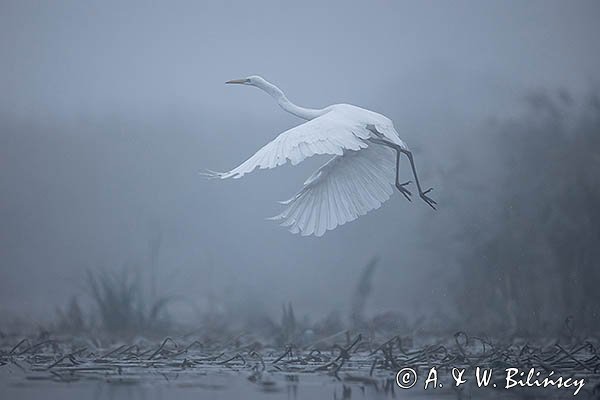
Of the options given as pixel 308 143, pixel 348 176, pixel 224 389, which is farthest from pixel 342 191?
pixel 224 389

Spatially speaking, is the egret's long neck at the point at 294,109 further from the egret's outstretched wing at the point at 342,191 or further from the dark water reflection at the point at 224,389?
the dark water reflection at the point at 224,389

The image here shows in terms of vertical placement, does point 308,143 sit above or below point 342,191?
above

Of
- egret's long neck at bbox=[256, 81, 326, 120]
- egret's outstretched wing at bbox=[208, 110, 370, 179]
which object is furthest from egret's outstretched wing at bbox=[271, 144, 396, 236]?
egret's outstretched wing at bbox=[208, 110, 370, 179]

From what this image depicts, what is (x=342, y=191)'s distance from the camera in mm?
5332

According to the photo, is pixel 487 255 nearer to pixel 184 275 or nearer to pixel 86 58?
pixel 184 275

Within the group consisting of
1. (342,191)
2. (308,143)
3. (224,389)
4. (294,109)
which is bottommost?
(224,389)

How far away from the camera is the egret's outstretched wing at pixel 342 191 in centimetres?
522

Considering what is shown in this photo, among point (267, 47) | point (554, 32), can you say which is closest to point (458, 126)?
point (554, 32)

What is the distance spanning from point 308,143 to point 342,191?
2.99 feet

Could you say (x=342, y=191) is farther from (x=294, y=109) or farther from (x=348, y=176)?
(x=294, y=109)

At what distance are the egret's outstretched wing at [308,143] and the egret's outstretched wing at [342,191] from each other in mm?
505

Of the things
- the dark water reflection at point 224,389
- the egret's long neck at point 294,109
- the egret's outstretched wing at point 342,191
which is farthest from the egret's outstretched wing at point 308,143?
the dark water reflection at point 224,389

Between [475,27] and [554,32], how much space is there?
54 centimetres

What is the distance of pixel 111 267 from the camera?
280 inches
